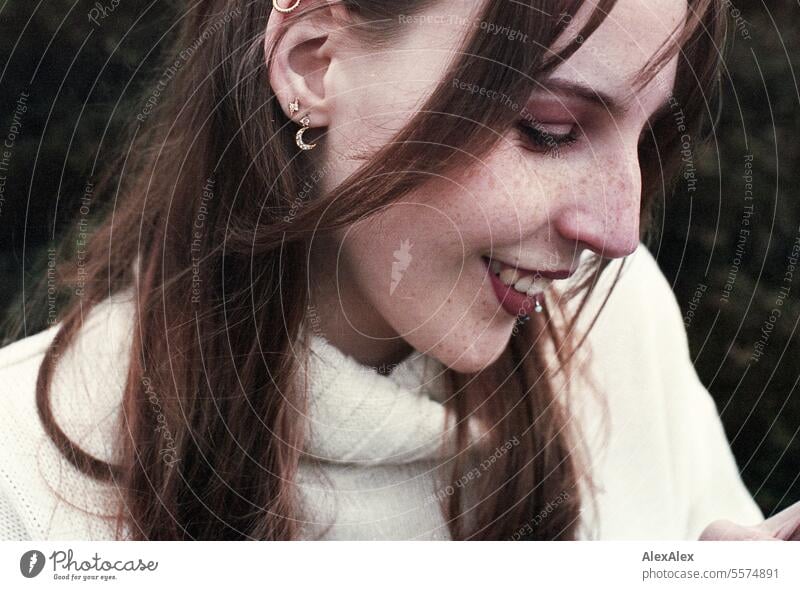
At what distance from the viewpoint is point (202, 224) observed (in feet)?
2.49

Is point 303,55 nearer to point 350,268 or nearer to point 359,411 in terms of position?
point 350,268

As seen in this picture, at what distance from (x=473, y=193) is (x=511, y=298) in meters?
0.10

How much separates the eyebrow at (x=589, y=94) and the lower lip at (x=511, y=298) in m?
0.15

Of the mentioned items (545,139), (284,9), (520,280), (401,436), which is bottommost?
(401,436)

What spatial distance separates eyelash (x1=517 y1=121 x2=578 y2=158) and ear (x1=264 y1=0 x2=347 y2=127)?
150 millimetres

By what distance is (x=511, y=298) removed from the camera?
0.79 m

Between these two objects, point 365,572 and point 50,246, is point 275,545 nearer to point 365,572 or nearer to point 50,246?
point 365,572

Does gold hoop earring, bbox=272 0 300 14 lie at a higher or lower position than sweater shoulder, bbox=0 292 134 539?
higher

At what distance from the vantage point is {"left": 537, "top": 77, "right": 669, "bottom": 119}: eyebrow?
2.34 ft

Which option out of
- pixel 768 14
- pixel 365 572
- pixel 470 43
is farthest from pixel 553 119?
pixel 365 572

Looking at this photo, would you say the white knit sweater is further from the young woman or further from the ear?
the ear

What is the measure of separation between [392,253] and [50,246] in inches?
11.4

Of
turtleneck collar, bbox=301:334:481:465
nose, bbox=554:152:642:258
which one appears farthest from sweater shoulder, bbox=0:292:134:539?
nose, bbox=554:152:642:258

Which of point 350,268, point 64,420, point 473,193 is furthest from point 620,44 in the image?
point 64,420
